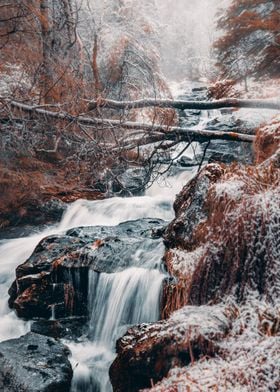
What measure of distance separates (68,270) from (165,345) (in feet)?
9.55

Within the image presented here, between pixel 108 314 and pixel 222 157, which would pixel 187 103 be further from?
pixel 222 157

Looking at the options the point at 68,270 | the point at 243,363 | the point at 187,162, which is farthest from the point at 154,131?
the point at 187,162

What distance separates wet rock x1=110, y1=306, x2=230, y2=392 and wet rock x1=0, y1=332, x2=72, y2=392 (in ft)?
2.89

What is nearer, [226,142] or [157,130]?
[157,130]

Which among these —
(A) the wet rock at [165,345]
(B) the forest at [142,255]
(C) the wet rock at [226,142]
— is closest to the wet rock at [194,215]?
(B) the forest at [142,255]

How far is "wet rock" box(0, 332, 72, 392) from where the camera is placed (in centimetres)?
417

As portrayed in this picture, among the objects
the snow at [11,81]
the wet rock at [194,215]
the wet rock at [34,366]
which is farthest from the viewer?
the snow at [11,81]

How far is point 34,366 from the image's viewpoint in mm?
4453

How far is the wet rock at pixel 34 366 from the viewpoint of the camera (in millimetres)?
4172

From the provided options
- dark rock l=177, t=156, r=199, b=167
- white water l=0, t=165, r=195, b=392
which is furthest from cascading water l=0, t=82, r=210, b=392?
dark rock l=177, t=156, r=199, b=167

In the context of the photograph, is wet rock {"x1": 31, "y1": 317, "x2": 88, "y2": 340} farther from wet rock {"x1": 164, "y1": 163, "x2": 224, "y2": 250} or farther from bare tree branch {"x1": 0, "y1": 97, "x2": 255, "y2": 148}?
bare tree branch {"x1": 0, "y1": 97, "x2": 255, "y2": 148}

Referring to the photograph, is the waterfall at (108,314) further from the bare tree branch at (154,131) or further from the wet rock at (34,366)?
the bare tree branch at (154,131)

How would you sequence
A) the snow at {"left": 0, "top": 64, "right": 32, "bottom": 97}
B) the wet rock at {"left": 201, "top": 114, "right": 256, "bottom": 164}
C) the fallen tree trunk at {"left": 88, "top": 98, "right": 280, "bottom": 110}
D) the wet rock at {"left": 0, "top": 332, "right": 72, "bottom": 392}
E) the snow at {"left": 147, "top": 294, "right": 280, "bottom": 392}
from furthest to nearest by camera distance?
the wet rock at {"left": 201, "top": 114, "right": 256, "bottom": 164}, the snow at {"left": 0, "top": 64, "right": 32, "bottom": 97}, the fallen tree trunk at {"left": 88, "top": 98, "right": 280, "bottom": 110}, the wet rock at {"left": 0, "top": 332, "right": 72, "bottom": 392}, the snow at {"left": 147, "top": 294, "right": 280, "bottom": 392}

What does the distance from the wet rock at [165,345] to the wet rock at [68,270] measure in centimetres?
198
